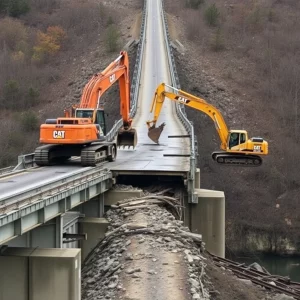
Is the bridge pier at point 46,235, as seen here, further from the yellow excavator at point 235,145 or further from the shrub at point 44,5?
the shrub at point 44,5

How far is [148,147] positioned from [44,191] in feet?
67.2

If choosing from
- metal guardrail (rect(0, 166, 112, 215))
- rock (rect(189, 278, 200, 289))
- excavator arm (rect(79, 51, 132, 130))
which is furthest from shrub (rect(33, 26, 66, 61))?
rock (rect(189, 278, 200, 289))

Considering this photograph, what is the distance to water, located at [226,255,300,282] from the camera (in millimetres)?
39719

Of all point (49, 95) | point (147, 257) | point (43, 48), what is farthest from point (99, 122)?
point (43, 48)

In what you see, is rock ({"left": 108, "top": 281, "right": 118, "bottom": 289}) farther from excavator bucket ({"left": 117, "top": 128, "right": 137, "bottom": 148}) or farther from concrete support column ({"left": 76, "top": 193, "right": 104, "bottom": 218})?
excavator bucket ({"left": 117, "top": 128, "right": 137, "bottom": 148})

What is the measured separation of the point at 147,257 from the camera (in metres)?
17.0

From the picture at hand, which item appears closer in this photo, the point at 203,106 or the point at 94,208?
the point at 94,208

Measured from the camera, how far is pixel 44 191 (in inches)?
650

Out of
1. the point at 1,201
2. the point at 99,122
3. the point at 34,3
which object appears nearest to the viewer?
the point at 1,201

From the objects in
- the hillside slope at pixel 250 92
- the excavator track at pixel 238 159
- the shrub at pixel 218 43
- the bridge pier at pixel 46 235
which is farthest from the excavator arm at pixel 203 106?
the shrub at pixel 218 43

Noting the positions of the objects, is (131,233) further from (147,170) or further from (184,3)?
(184,3)

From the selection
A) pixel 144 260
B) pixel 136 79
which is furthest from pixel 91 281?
pixel 136 79

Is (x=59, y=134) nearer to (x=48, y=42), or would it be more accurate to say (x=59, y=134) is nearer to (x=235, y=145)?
(x=235, y=145)

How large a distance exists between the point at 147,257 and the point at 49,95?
5041 cm
